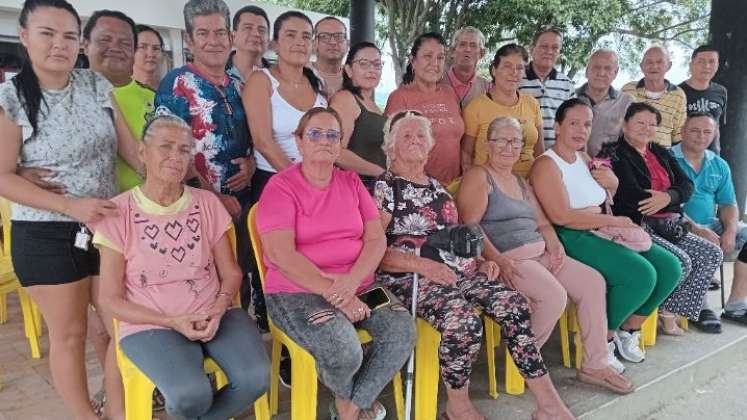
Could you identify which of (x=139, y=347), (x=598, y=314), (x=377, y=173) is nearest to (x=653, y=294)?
(x=598, y=314)

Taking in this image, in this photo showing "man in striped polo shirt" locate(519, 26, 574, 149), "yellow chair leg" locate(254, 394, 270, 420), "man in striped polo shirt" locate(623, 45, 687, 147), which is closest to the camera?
"yellow chair leg" locate(254, 394, 270, 420)

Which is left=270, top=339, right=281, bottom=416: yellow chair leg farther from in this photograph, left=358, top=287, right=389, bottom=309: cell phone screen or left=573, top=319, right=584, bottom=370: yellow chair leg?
left=573, top=319, right=584, bottom=370: yellow chair leg

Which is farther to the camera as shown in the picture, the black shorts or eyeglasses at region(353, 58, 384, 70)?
eyeglasses at region(353, 58, 384, 70)

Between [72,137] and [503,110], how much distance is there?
2303 mm

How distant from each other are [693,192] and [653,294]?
1.00 m

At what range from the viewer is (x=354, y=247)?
2.46m

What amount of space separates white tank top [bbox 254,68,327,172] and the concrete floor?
1136mm

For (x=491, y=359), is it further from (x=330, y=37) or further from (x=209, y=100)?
(x=330, y=37)

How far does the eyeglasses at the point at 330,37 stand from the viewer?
3.36 metres

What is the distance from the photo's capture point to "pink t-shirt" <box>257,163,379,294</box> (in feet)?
7.65

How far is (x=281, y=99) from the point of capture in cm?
278

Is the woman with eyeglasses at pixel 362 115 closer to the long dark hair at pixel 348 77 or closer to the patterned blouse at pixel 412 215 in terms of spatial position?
the long dark hair at pixel 348 77

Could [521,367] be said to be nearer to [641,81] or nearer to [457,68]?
[457,68]

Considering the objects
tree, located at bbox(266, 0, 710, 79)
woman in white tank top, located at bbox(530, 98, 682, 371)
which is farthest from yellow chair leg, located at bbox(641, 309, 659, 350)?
tree, located at bbox(266, 0, 710, 79)
